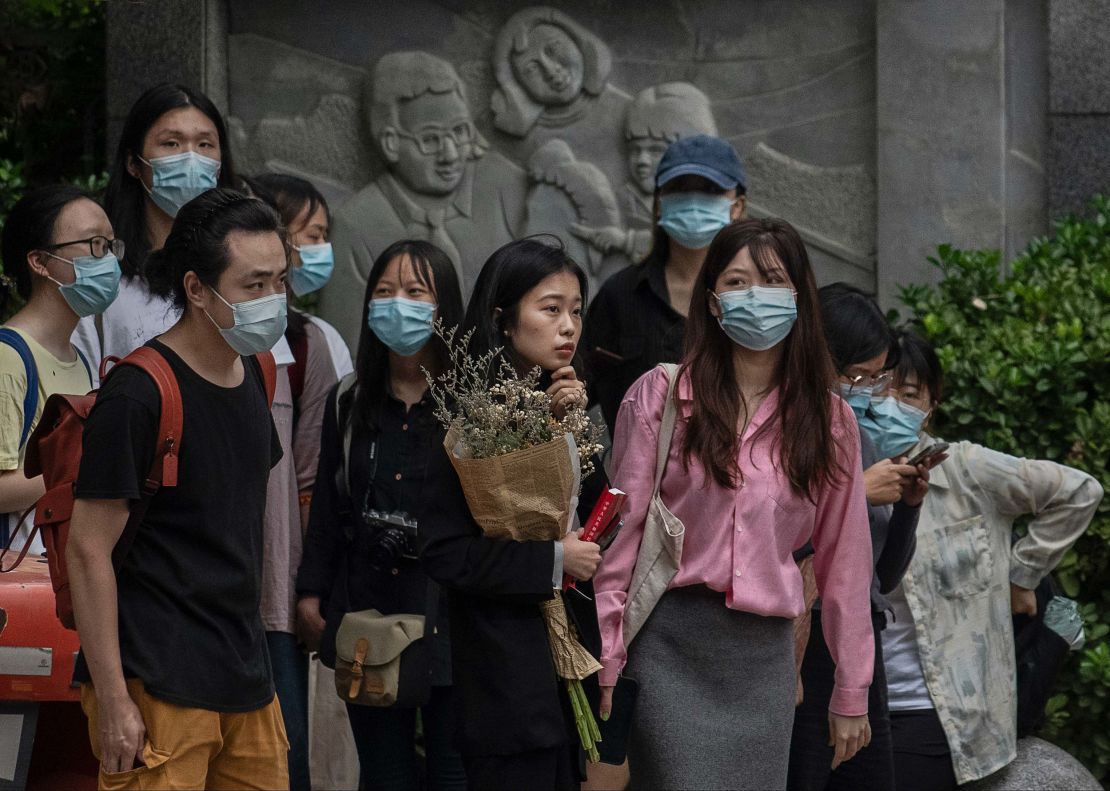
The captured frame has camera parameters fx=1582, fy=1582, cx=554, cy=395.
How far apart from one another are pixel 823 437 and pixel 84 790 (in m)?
2.18

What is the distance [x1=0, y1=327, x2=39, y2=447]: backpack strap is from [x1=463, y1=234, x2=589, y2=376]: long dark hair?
1145mm

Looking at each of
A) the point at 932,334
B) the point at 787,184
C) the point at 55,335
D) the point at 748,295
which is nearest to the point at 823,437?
the point at 748,295

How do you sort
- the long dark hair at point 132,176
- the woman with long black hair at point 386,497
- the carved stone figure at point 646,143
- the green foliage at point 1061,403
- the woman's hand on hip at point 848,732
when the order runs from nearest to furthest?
the woman's hand on hip at point 848,732 → the woman with long black hair at point 386,497 → the long dark hair at point 132,176 → the green foliage at point 1061,403 → the carved stone figure at point 646,143

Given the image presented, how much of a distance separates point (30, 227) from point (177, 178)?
1.64ft

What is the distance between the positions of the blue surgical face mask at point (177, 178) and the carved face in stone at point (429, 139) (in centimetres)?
252

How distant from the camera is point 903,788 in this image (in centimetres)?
506

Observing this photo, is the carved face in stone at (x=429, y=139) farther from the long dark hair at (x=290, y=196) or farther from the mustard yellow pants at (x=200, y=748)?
the mustard yellow pants at (x=200, y=748)

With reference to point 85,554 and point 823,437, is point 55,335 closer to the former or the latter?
point 85,554

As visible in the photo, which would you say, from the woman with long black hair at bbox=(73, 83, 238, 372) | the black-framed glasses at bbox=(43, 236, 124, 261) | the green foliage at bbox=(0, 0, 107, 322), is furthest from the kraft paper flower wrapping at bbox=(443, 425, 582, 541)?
the green foliage at bbox=(0, 0, 107, 322)

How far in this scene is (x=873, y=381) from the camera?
4715mm

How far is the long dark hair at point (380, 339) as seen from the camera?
15.2 ft

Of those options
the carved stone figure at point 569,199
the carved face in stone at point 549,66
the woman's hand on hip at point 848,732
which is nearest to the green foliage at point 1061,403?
the carved stone figure at point 569,199

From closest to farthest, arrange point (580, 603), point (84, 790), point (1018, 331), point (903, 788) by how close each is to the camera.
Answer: point (580, 603) → point (84, 790) → point (903, 788) → point (1018, 331)

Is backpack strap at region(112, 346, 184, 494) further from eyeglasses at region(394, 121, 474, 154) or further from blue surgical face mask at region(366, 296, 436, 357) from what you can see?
eyeglasses at region(394, 121, 474, 154)
